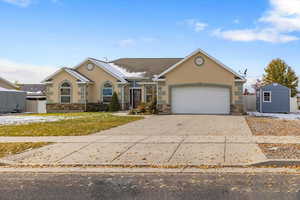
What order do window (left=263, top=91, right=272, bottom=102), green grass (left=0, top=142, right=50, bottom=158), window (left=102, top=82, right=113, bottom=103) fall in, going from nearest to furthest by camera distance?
1. green grass (left=0, top=142, right=50, bottom=158)
2. window (left=263, top=91, right=272, bottom=102)
3. window (left=102, top=82, right=113, bottom=103)

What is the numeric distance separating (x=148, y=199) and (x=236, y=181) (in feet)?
6.32

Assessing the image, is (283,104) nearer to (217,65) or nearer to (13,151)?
(217,65)

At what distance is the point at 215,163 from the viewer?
24.6 ft

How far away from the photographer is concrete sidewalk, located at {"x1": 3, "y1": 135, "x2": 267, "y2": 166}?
7797 mm

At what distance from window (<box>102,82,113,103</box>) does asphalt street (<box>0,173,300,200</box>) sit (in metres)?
24.0

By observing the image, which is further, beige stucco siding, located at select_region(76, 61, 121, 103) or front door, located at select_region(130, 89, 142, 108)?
front door, located at select_region(130, 89, 142, 108)

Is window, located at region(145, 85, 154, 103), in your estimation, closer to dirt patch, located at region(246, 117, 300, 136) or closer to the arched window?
the arched window

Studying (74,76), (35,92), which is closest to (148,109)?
(74,76)

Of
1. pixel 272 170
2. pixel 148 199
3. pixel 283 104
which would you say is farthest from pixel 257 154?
pixel 283 104

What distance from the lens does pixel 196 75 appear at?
25562 mm

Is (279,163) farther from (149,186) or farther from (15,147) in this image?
(15,147)

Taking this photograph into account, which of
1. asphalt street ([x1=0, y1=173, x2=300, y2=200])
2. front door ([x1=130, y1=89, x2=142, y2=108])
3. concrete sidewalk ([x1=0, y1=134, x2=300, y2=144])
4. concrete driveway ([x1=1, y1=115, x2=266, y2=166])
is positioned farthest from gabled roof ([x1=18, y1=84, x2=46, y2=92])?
asphalt street ([x1=0, y1=173, x2=300, y2=200])

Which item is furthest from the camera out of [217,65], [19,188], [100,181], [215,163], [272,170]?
[217,65]

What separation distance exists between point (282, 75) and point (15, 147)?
4762cm
